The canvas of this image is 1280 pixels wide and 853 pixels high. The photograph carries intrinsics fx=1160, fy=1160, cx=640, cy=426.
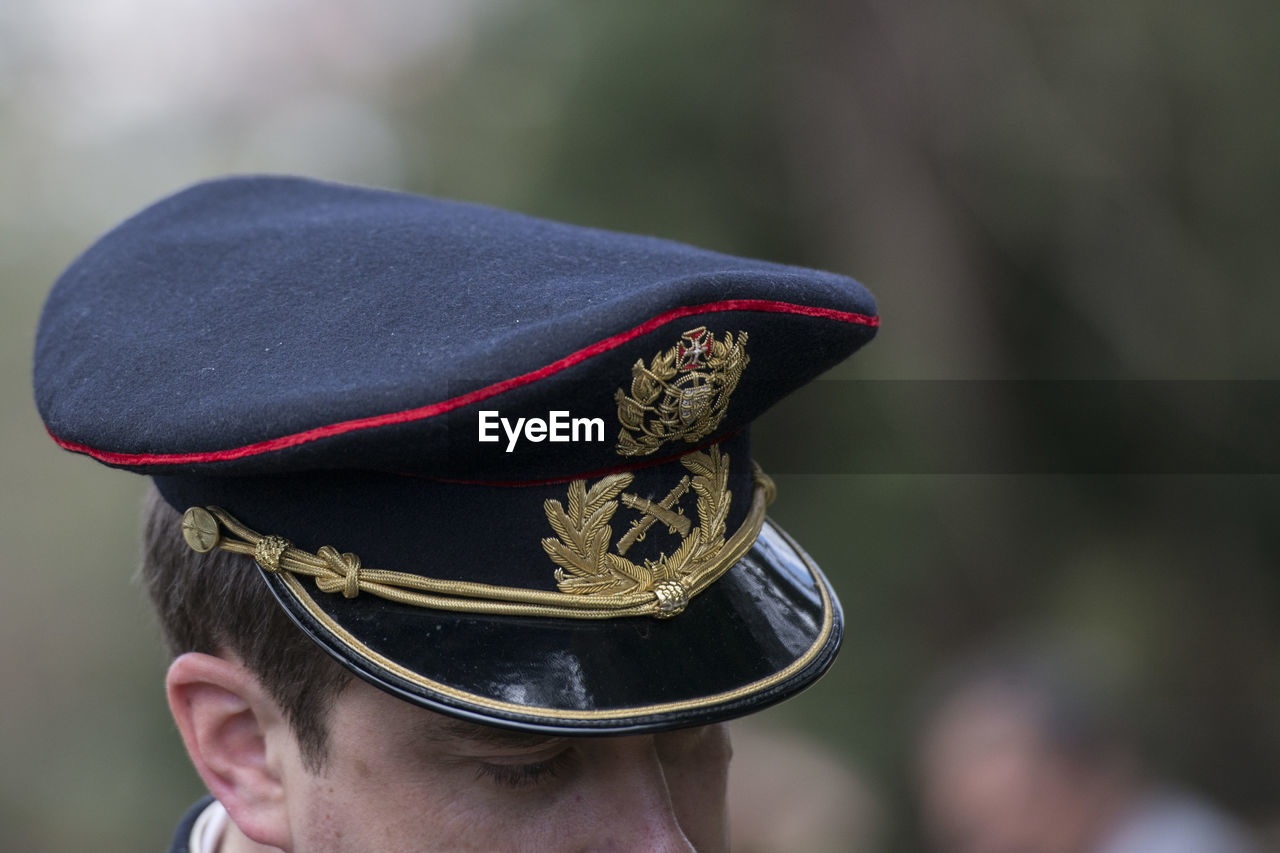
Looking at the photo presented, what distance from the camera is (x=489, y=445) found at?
4.31 ft

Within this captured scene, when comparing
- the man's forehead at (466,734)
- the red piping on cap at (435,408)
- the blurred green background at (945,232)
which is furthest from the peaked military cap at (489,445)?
the blurred green background at (945,232)

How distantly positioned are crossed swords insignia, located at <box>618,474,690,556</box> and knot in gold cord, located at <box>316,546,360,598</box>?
1.05 feet

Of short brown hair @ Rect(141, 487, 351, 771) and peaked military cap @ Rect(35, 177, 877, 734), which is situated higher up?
peaked military cap @ Rect(35, 177, 877, 734)

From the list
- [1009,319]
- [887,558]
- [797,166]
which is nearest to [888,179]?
[797,166]

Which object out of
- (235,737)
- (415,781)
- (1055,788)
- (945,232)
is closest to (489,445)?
(415,781)

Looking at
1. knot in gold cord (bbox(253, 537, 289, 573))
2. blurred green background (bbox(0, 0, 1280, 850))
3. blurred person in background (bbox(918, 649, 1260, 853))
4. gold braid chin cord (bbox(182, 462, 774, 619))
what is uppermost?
knot in gold cord (bbox(253, 537, 289, 573))

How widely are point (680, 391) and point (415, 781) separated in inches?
23.4

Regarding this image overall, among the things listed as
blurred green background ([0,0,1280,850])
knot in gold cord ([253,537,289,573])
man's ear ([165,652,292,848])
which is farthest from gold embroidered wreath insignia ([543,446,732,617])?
blurred green background ([0,0,1280,850])

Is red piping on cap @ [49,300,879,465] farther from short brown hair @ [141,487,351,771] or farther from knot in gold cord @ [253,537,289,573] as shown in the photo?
short brown hair @ [141,487,351,771]

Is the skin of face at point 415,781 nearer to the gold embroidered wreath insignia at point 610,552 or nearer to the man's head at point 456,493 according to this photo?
the man's head at point 456,493

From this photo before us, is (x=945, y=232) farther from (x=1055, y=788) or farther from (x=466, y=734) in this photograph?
(x=466, y=734)

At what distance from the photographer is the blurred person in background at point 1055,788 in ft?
12.3

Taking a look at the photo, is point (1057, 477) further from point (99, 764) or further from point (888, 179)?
point (99, 764)

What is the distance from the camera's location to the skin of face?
1452mm
